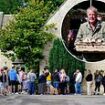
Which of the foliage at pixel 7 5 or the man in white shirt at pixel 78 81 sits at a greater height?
the foliage at pixel 7 5

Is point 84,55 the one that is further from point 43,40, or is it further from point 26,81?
point 26,81

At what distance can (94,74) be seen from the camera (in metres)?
37.2

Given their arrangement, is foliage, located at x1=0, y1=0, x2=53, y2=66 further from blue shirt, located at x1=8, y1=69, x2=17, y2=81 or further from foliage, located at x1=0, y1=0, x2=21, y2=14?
foliage, located at x1=0, y1=0, x2=21, y2=14

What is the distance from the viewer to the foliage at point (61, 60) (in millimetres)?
38062

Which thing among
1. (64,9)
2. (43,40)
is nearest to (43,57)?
(43,40)

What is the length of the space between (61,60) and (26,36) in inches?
117

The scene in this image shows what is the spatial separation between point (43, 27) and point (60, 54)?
8.12ft

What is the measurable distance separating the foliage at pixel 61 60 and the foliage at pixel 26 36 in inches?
33.1

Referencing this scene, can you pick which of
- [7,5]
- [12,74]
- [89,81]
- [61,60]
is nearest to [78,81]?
[89,81]

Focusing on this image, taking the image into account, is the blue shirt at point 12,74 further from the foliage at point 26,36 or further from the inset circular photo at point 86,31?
the inset circular photo at point 86,31

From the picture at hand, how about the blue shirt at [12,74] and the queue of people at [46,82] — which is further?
the queue of people at [46,82]

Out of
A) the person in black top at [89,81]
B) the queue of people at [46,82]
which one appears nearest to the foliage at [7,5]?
the queue of people at [46,82]

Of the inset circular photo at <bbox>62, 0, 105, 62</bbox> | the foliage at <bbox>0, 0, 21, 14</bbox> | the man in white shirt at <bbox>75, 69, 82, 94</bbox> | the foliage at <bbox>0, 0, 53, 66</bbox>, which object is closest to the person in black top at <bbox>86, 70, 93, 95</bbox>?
the man in white shirt at <bbox>75, 69, 82, 94</bbox>

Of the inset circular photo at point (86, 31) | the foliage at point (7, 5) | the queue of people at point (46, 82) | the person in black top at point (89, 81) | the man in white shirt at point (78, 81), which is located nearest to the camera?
the queue of people at point (46, 82)
